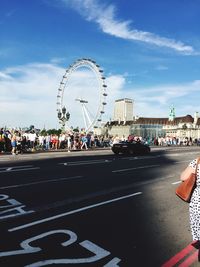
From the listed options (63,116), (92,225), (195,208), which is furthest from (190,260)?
(63,116)

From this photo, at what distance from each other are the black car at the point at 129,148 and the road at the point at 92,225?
63.4 feet

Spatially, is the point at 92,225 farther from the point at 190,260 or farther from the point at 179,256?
the point at 190,260

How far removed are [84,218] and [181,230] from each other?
1.97 metres

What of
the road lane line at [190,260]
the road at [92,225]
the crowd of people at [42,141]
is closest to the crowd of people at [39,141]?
the crowd of people at [42,141]

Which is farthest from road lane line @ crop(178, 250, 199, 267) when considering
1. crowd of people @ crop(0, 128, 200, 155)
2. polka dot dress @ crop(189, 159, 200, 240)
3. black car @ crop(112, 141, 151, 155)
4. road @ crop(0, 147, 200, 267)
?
black car @ crop(112, 141, 151, 155)

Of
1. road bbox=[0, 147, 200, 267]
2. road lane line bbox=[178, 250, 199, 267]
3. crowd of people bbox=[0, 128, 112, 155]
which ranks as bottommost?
road lane line bbox=[178, 250, 199, 267]

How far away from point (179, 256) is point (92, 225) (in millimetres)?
2180

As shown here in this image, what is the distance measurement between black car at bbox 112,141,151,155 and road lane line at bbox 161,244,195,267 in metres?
26.6

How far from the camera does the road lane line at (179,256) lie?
5.82 meters

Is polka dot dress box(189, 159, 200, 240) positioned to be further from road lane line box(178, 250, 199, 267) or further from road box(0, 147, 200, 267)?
road box(0, 147, 200, 267)

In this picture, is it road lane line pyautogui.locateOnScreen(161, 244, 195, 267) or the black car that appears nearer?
road lane line pyautogui.locateOnScreen(161, 244, 195, 267)

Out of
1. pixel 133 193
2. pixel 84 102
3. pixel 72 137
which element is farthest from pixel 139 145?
pixel 84 102

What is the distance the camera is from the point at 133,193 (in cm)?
1226

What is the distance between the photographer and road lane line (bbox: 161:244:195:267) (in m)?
5.82
